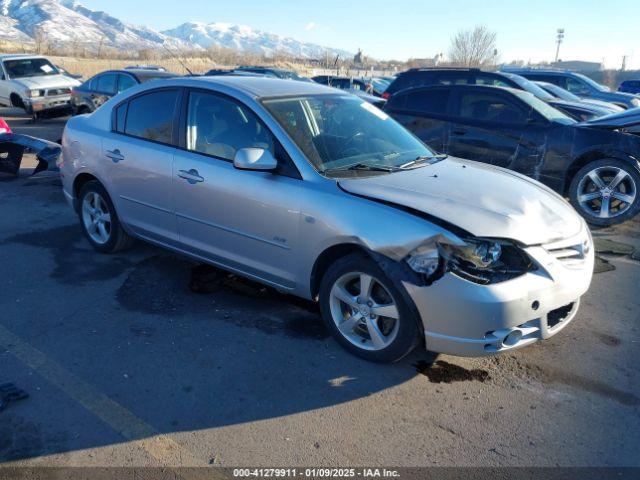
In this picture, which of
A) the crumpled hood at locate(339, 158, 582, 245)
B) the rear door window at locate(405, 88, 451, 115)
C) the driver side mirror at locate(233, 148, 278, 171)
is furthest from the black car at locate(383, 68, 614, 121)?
the driver side mirror at locate(233, 148, 278, 171)

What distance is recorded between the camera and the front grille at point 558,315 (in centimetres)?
338

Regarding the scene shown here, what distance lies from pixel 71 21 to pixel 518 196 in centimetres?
21413

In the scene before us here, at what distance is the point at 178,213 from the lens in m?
4.47

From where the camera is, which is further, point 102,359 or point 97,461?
point 102,359

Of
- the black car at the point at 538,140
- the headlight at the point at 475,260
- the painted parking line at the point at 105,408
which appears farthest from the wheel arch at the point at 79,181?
the black car at the point at 538,140

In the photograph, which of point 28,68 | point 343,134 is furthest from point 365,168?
point 28,68

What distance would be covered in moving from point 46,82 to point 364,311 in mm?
15382

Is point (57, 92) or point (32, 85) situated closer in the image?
point (32, 85)

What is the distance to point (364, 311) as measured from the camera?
11.6ft

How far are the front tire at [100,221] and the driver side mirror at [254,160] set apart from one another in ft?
6.58

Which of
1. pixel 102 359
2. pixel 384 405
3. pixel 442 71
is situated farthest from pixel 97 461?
pixel 442 71

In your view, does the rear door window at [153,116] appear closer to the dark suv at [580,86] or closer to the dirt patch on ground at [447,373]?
the dirt patch on ground at [447,373]

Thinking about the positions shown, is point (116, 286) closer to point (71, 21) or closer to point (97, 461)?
point (97, 461)

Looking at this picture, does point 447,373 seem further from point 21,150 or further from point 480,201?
point 21,150
